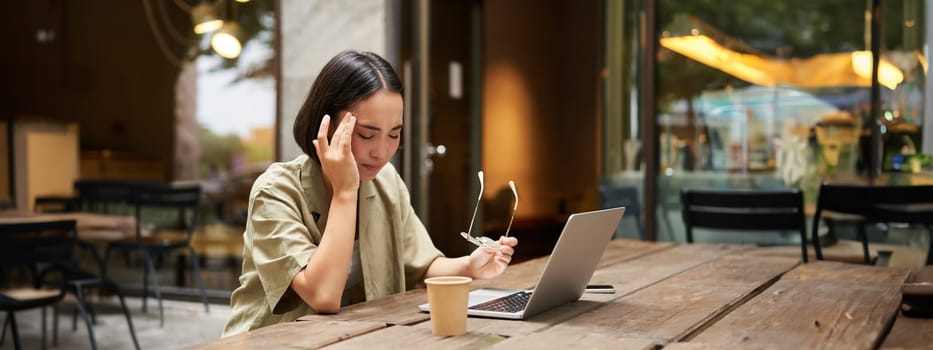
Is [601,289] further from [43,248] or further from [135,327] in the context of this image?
[135,327]

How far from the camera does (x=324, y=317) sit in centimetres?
175

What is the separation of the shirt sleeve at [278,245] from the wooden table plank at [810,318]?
0.78 meters

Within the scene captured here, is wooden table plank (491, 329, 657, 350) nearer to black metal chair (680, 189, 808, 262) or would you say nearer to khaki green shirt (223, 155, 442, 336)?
khaki green shirt (223, 155, 442, 336)

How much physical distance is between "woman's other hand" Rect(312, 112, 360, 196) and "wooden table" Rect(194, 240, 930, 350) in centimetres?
24

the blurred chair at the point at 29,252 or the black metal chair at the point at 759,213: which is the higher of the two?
the black metal chair at the point at 759,213

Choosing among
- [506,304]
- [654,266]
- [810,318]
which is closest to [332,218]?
[506,304]

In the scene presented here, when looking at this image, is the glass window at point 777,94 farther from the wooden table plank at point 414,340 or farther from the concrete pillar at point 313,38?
the wooden table plank at point 414,340

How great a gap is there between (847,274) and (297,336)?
59.0 inches

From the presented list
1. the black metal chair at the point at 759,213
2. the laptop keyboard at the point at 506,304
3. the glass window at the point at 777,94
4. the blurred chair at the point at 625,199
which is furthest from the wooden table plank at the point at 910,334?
the blurred chair at the point at 625,199

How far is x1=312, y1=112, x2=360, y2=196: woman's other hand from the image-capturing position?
1.91 metres

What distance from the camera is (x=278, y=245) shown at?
6.21 feet

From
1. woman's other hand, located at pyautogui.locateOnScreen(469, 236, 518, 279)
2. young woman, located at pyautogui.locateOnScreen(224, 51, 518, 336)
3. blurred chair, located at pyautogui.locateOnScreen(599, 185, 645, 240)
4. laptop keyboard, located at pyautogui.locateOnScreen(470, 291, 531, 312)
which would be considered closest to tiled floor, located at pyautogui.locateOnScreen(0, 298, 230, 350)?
blurred chair, located at pyautogui.locateOnScreen(599, 185, 645, 240)

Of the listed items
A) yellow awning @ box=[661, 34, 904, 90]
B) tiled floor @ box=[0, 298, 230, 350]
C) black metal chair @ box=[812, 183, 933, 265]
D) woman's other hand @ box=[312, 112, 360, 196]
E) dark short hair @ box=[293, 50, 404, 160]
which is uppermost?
yellow awning @ box=[661, 34, 904, 90]

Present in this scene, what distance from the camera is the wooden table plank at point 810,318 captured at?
151cm
